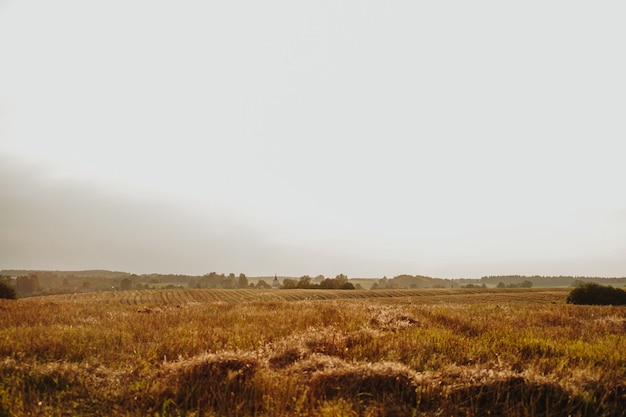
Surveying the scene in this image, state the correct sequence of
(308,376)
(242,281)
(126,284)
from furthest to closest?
1. (242,281)
2. (126,284)
3. (308,376)

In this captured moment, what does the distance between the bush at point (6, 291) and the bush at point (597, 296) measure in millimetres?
65002

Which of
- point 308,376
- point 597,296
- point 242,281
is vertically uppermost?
point 308,376

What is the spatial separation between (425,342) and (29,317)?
11928 millimetres

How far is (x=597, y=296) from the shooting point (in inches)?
1634

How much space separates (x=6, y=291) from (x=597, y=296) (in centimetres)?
6890

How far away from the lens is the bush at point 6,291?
133 ft

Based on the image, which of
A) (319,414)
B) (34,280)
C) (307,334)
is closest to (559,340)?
(307,334)

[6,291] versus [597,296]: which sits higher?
[597,296]

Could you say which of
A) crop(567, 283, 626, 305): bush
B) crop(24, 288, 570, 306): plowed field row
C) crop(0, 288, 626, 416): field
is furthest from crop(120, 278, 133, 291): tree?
crop(0, 288, 626, 416): field

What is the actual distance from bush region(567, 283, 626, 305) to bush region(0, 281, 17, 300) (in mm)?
65002

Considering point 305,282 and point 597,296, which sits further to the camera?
point 305,282

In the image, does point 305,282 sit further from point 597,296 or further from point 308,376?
point 308,376

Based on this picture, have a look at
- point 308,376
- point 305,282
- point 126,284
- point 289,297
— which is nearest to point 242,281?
point 126,284

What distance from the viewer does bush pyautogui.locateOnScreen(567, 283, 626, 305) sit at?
40719 millimetres
